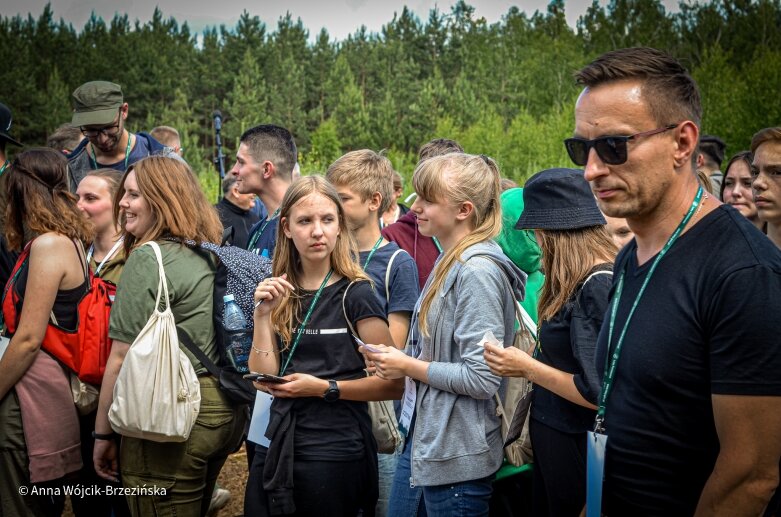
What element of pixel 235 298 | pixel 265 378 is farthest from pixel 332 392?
pixel 235 298

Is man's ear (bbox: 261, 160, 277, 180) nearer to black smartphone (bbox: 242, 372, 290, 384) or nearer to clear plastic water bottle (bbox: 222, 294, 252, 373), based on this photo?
clear plastic water bottle (bbox: 222, 294, 252, 373)

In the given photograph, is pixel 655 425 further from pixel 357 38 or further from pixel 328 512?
pixel 357 38

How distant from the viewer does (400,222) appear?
17.5ft

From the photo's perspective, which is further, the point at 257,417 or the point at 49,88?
the point at 49,88

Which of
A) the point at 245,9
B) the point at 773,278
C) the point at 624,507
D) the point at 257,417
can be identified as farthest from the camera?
the point at 245,9

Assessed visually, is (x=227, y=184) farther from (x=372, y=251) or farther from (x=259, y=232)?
(x=372, y=251)

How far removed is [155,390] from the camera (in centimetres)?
330

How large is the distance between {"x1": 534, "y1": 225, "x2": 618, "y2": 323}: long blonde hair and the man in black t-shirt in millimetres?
698

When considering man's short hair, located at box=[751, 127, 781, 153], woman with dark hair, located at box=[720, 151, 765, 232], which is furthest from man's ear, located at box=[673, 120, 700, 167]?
woman with dark hair, located at box=[720, 151, 765, 232]

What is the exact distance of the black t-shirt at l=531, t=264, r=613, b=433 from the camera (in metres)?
2.66

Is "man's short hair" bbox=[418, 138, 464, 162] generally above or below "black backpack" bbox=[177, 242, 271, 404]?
above

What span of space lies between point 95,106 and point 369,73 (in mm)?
65121

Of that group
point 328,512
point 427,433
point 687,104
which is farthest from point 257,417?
point 687,104

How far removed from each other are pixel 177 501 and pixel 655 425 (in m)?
2.41
